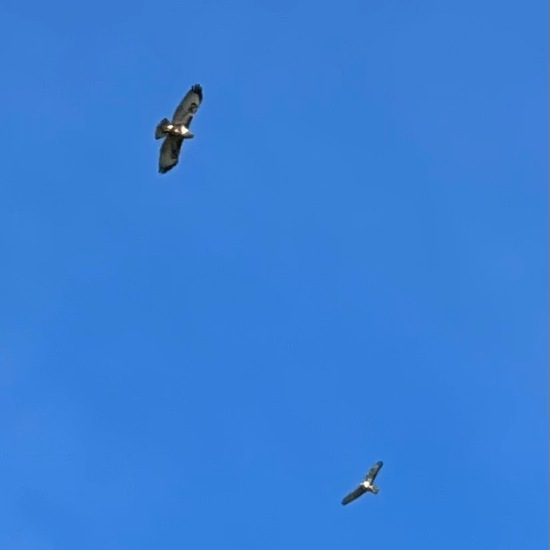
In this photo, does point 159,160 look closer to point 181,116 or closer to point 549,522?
point 181,116

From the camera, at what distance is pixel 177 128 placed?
59.8 metres

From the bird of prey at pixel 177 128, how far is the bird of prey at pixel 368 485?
3765 centimetres

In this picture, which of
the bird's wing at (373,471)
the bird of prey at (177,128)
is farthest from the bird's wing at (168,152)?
the bird's wing at (373,471)

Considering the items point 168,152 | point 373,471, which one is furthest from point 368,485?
point 168,152


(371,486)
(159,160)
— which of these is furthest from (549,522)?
(371,486)

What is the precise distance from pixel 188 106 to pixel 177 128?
4.01ft

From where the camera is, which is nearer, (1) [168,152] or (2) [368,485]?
(1) [168,152]

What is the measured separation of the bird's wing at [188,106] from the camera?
5975 cm

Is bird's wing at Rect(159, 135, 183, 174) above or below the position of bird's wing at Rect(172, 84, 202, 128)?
below

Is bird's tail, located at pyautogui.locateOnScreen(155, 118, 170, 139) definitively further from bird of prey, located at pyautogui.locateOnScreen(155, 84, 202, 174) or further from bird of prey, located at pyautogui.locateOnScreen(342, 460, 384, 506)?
bird of prey, located at pyautogui.locateOnScreen(342, 460, 384, 506)

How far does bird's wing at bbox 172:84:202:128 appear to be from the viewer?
59750 mm

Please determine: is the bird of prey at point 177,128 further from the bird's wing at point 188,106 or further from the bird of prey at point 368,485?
the bird of prey at point 368,485

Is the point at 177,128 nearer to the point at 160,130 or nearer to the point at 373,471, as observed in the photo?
the point at 160,130

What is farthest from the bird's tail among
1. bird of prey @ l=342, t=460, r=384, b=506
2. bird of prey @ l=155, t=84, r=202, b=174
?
bird of prey @ l=342, t=460, r=384, b=506
